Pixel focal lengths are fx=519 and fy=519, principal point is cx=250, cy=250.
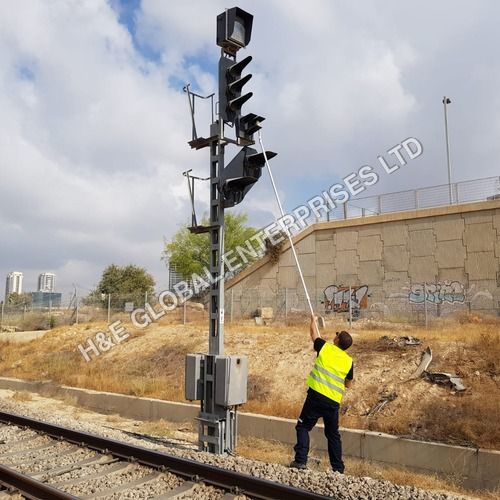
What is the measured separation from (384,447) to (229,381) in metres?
3.72

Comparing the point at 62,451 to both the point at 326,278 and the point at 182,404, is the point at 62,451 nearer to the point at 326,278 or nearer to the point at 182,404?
the point at 182,404

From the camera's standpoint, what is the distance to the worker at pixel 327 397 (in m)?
7.01

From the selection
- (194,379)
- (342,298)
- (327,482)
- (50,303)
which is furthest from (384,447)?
(50,303)

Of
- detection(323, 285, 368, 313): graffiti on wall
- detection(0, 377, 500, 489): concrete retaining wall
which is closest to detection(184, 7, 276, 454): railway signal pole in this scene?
detection(0, 377, 500, 489): concrete retaining wall

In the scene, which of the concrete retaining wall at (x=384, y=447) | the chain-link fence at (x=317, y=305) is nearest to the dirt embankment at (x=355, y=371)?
the concrete retaining wall at (x=384, y=447)

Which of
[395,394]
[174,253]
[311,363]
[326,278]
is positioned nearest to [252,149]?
[395,394]

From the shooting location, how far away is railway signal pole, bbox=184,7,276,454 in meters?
8.49

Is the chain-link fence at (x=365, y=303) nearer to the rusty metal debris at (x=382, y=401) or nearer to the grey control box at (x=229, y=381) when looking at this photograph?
the rusty metal debris at (x=382, y=401)

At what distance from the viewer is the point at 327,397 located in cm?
701

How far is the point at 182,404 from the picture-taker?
1338cm

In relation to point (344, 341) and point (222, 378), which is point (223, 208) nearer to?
point (222, 378)

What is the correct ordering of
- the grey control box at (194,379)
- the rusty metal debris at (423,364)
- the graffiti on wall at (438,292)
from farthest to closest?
1. the graffiti on wall at (438,292)
2. the rusty metal debris at (423,364)
3. the grey control box at (194,379)

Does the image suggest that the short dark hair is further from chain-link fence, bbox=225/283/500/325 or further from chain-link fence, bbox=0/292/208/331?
chain-link fence, bbox=0/292/208/331

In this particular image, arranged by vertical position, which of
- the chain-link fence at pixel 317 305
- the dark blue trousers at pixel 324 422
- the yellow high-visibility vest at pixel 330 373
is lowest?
the dark blue trousers at pixel 324 422
